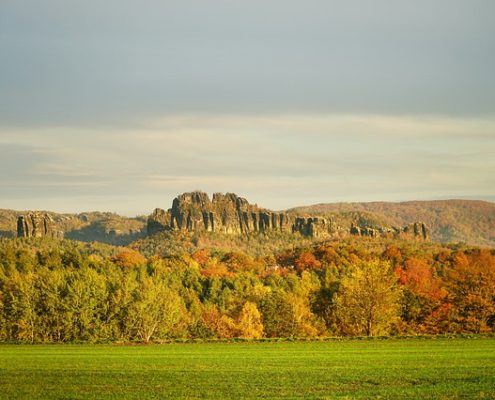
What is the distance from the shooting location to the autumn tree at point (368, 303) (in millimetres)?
88375

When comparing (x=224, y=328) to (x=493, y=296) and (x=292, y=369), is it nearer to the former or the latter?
(x=493, y=296)

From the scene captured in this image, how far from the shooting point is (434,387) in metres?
33.0

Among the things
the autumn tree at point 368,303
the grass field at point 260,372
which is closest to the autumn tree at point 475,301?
the autumn tree at point 368,303

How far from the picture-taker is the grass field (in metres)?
32.8

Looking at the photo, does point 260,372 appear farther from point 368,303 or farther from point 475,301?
point 475,301

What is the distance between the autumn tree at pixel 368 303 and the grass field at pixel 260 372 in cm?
2291

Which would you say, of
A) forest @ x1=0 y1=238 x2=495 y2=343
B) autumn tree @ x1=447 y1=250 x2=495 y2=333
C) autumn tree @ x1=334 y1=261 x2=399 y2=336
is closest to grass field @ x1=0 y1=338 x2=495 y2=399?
forest @ x1=0 y1=238 x2=495 y2=343

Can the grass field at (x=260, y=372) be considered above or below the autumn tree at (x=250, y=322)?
above

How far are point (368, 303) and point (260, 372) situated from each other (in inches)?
1927

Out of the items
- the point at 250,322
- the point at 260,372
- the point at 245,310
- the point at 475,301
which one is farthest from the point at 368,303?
the point at 260,372

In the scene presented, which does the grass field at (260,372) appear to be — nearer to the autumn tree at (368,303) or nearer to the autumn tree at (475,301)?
the autumn tree at (368,303)

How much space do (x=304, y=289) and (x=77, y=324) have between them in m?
36.5

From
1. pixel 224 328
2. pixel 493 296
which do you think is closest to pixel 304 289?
pixel 224 328

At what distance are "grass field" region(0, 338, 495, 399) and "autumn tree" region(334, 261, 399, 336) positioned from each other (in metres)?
22.9
